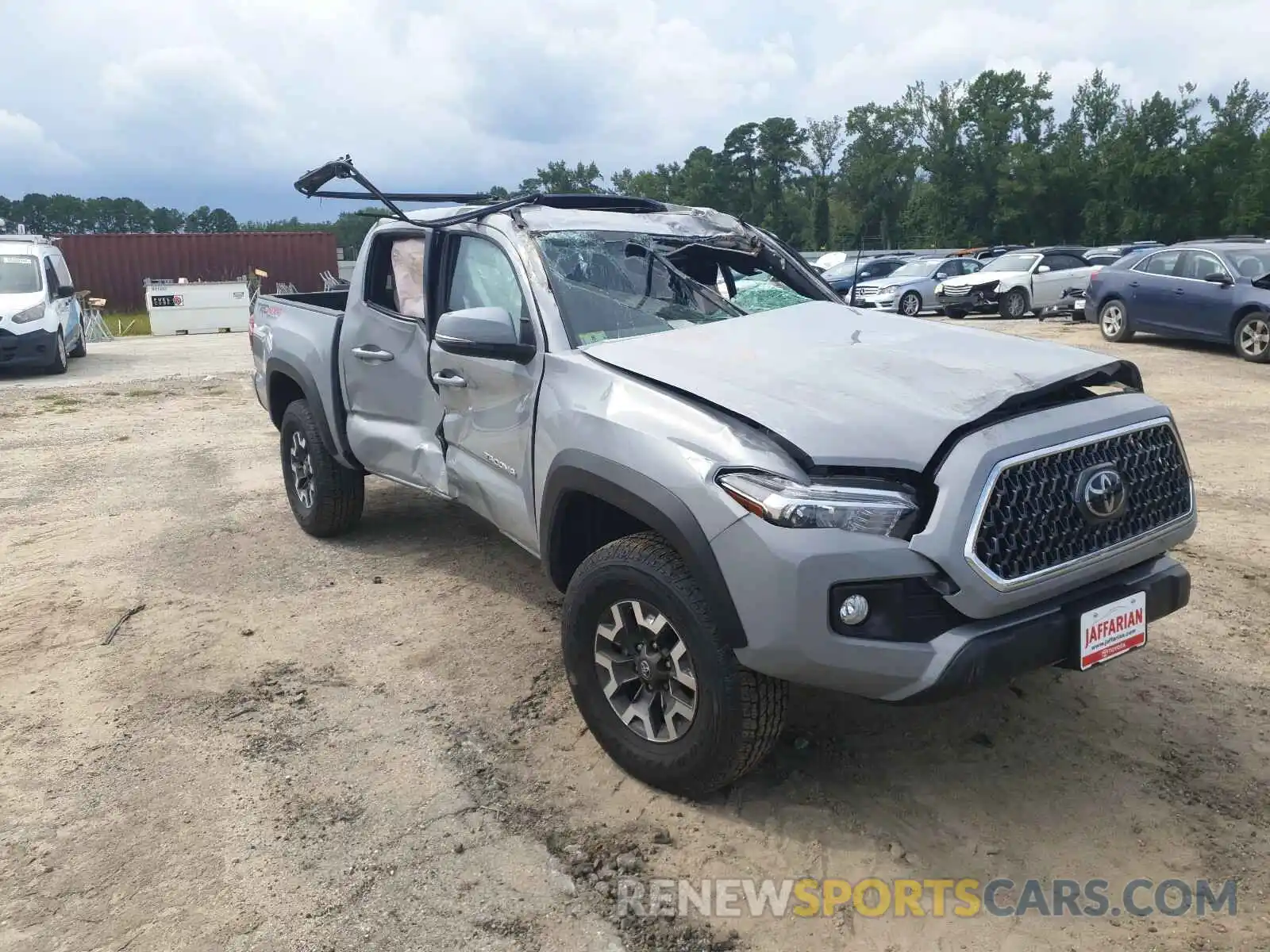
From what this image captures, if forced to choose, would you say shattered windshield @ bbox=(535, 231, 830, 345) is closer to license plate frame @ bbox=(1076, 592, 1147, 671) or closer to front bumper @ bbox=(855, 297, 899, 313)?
license plate frame @ bbox=(1076, 592, 1147, 671)

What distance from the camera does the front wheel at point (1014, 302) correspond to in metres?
19.6

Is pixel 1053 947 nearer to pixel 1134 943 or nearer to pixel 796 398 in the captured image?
pixel 1134 943

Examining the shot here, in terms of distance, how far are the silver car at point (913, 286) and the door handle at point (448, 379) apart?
17361mm

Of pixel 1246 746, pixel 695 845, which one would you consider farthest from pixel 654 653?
pixel 1246 746

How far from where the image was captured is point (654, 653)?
2979 mm

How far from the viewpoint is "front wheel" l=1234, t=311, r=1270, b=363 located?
39.5ft

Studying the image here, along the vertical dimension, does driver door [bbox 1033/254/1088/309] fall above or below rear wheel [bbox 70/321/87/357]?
above

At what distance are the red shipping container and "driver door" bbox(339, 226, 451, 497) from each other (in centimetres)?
3628

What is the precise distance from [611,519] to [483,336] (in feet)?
2.63

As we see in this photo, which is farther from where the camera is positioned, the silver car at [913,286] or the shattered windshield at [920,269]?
the shattered windshield at [920,269]

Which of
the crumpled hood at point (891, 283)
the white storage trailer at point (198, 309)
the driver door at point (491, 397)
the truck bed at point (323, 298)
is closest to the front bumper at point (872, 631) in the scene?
the driver door at point (491, 397)

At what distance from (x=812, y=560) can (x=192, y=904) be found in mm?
1908

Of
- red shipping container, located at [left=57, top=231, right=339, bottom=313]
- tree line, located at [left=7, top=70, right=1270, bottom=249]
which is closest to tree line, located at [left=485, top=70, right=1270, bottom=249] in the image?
tree line, located at [left=7, top=70, right=1270, bottom=249]

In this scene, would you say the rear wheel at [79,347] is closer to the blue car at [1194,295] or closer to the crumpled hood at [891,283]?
the crumpled hood at [891,283]
